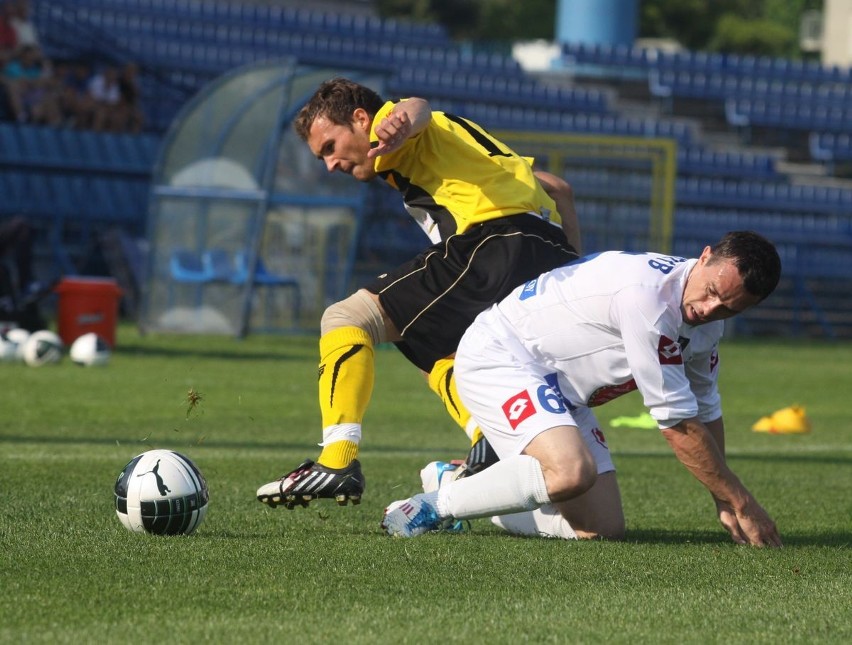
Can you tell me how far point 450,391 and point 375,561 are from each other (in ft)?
4.21

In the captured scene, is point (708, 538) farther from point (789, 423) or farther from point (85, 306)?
point (85, 306)

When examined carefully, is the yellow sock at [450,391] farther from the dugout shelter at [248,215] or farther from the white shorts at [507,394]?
the dugout shelter at [248,215]

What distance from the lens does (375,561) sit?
457 centimetres

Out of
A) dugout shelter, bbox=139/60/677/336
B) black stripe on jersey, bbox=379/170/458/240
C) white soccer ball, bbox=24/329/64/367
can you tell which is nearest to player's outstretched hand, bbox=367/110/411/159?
black stripe on jersey, bbox=379/170/458/240

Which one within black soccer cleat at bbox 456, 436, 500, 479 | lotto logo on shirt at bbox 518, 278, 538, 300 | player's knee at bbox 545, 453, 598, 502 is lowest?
black soccer cleat at bbox 456, 436, 500, 479

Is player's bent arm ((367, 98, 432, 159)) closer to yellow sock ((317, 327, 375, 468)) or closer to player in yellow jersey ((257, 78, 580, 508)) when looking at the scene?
player in yellow jersey ((257, 78, 580, 508))

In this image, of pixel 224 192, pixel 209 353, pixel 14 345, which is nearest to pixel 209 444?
pixel 14 345

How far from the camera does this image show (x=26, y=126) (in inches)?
783

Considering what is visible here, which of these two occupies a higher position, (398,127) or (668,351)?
(398,127)

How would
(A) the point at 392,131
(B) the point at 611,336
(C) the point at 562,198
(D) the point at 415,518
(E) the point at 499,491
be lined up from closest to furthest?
(E) the point at 499,491
(B) the point at 611,336
(D) the point at 415,518
(A) the point at 392,131
(C) the point at 562,198

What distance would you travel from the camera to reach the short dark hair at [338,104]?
555cm

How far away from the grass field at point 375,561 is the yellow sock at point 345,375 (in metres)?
0.46

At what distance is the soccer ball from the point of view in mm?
4902

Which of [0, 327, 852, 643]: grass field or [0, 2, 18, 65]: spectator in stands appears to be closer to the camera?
[0, 327, 852, 643]: grass field
